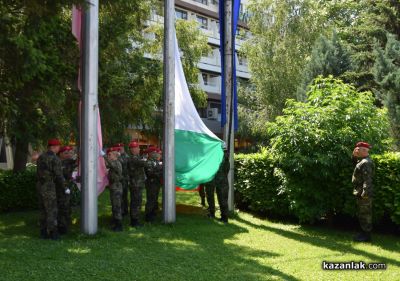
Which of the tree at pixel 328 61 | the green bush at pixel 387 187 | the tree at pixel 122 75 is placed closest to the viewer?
the green bush at pixel 387 187

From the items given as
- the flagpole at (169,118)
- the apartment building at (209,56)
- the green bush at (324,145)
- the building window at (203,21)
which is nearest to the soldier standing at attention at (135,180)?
the flagpole at (169,118)

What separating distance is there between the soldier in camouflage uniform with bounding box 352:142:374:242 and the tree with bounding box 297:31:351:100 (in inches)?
555

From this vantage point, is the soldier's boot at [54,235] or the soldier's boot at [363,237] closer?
the soldier's boot at [54,235]

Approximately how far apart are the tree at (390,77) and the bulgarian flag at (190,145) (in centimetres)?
1143

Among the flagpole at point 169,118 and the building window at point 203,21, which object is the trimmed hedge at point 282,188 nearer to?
the flagpole at point 169,118

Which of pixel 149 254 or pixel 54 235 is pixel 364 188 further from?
pixel 54 235

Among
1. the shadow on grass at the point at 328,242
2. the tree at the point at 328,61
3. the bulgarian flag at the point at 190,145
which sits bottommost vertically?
the shadow on grass at the point at 328,242

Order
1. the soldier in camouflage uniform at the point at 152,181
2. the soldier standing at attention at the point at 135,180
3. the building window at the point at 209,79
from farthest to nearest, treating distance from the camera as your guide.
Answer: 1. the building window at the point at 209,79
2. the soldier in camouflage uniform at the point at 152,181
3. the soldier standing at attention at the point at 135,180

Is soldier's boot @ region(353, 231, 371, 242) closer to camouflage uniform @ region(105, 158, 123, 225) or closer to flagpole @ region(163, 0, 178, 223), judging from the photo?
flagpole @ region(163, 0, 178, 223)

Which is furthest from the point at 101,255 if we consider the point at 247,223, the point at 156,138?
the point at 156,138

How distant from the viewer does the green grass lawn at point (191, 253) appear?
6773 millimetres

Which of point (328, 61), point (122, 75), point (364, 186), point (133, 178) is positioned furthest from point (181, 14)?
point (364, 186)

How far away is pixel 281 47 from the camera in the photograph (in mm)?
28422

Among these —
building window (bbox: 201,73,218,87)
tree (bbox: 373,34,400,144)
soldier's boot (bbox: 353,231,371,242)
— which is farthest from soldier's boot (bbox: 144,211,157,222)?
building window (bbox: 201,73,218,87)
